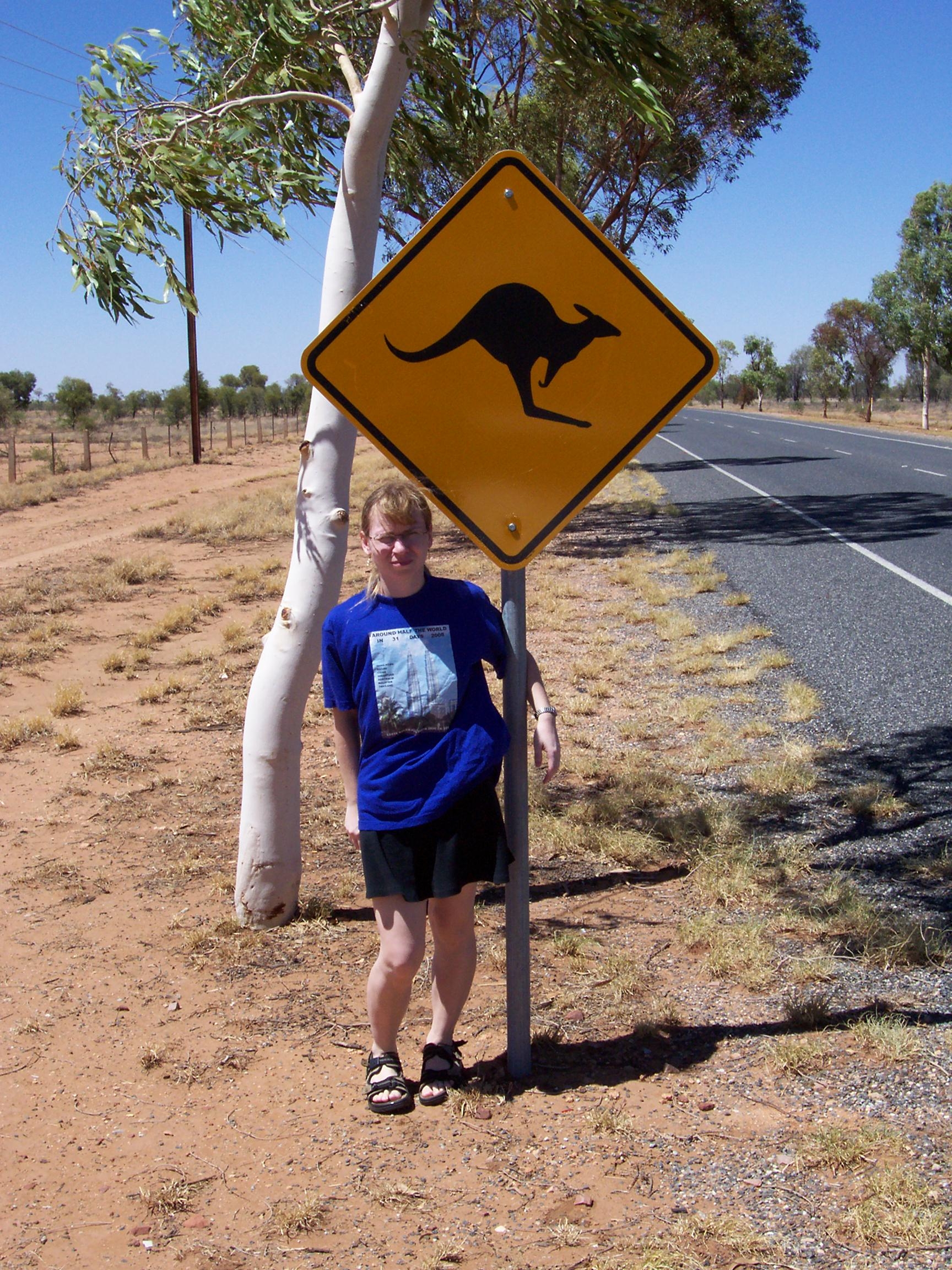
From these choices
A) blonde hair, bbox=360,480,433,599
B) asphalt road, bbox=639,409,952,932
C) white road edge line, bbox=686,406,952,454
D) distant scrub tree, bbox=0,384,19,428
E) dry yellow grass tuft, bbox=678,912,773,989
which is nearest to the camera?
blonde hair, bbox=360,480,433,599

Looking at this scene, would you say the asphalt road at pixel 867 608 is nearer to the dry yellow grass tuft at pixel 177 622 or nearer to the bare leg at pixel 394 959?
the bare leg at pixel 394 959

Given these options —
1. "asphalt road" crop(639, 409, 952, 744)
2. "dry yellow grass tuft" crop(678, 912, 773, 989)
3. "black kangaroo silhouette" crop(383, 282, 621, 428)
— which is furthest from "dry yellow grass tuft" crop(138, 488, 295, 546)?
"black kangaroo silhouette" crop(383, 282, 621, 428)

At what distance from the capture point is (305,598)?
435 centimetres

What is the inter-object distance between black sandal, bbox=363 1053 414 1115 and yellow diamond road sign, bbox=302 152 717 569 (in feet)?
4.66

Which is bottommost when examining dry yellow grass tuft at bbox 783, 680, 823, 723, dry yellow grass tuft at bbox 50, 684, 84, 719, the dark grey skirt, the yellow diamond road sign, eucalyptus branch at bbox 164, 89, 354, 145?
dry yellow grass tuft at bbox 50, 684, 84, 719

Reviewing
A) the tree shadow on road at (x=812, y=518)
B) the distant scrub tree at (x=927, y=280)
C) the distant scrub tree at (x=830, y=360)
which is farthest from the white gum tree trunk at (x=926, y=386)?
the tree shadow on road at (x=812, y=518)

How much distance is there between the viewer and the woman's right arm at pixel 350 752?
3061mm

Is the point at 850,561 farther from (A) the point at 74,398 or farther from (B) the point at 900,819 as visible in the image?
(A) the point at 74,398

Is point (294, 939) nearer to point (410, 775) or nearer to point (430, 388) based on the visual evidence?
point (410, 775)

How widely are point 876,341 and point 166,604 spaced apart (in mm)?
60330

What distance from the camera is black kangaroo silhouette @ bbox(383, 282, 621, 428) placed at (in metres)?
2.83

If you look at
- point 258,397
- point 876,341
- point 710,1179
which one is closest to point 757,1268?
point 710,1179

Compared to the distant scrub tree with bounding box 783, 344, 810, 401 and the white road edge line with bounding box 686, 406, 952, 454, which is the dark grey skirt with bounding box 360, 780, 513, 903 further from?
the distant scrub tree with bounding box 783, 344, 810, 401

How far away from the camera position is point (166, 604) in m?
13.2
